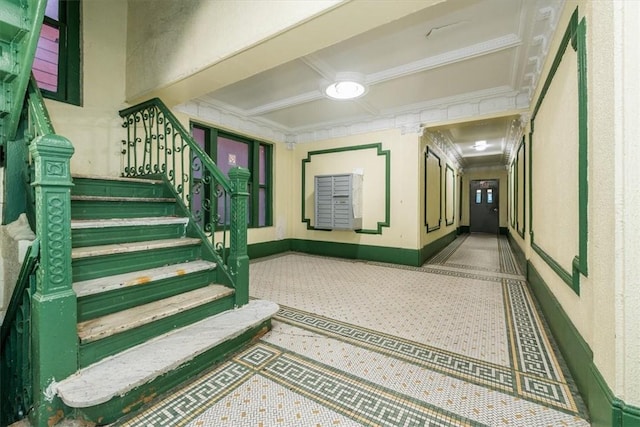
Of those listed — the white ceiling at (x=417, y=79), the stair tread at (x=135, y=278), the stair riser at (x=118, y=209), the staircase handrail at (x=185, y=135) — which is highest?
the white ceiling at (x=417, y=79)

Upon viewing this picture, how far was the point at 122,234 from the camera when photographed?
211 centimetres

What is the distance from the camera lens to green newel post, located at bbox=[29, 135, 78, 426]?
129 centimetres

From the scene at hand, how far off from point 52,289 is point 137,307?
0.56 meters

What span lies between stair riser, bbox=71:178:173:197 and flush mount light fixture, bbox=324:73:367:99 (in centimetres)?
233

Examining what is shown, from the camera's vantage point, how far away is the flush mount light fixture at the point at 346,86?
3.36m

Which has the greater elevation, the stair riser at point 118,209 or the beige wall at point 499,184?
the beige wall at point 499,184

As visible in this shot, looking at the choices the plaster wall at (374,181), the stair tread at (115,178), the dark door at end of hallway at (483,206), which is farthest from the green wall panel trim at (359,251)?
the dark door at end of hallway at (483,206)

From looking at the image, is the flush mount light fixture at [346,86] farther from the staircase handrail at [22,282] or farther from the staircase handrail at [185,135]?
the staircase handrail at [22,282]

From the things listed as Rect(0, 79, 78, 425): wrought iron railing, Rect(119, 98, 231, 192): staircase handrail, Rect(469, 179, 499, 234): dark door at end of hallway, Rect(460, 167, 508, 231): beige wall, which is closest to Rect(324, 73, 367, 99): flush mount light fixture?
Rect(119, 98, 231, 192): staircase handrail

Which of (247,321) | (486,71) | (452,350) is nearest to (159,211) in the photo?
(247,321)

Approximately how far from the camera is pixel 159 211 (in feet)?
8.71

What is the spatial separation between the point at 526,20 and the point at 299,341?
11.0 ft

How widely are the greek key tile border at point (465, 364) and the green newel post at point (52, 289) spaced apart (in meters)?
1.51

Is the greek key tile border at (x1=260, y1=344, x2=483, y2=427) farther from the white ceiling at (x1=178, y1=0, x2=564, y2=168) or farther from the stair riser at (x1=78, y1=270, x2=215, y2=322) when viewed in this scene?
the white ceiling at (x1=178, y1=0, x2=564, y2=168)
